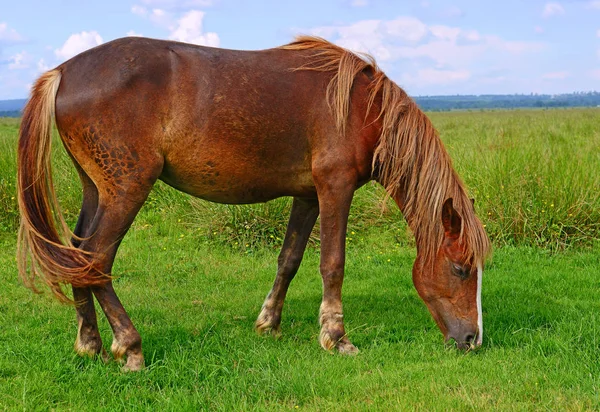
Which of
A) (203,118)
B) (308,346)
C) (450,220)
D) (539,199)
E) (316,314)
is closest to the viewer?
(203,118)

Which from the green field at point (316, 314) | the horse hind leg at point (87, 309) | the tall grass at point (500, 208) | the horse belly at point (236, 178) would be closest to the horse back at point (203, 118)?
the horse belly at point (236, 178)

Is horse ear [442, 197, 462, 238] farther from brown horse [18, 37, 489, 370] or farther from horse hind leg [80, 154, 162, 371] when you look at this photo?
horse hind leg [80, 154, 162, 371]

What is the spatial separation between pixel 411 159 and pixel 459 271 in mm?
922

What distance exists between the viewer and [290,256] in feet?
17.6

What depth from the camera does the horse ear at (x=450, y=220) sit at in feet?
15.4

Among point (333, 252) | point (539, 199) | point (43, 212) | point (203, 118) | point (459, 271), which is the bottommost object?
point (539, 199)

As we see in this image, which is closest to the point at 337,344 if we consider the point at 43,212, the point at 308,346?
the point at 308,346

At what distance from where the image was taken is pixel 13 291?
6.43 metres

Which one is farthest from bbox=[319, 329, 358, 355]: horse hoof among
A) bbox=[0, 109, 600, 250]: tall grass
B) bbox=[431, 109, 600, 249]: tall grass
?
bbox=[431, 109, 600, 249]: tall grass

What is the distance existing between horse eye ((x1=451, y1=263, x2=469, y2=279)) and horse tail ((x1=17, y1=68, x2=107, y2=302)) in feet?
8.32

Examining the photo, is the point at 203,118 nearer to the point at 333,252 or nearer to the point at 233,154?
the point at 233,154

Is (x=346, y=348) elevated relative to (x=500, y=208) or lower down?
lower down

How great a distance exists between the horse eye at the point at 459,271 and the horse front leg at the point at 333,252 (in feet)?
2.77

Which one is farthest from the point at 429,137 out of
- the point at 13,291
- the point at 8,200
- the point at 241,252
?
the point at 8,200
